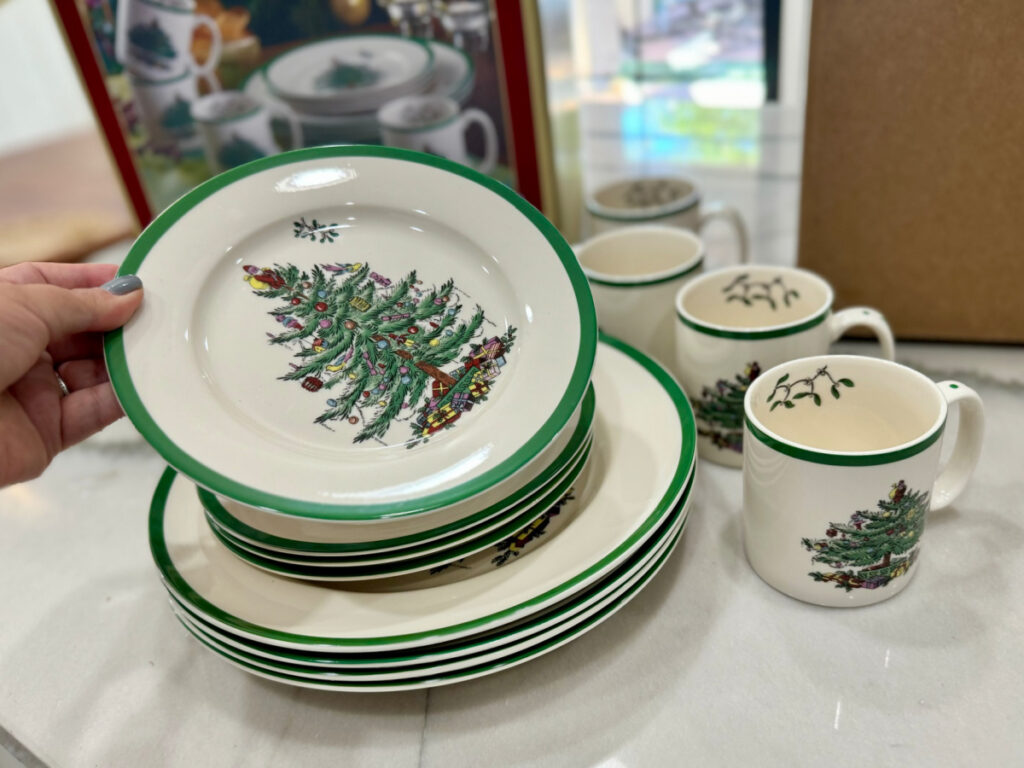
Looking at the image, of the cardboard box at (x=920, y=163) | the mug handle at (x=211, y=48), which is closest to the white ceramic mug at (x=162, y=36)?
the mug handle at (x=211, y=48)

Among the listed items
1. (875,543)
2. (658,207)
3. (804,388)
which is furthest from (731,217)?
(875,543)

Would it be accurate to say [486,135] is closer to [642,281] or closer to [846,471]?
[642,281]

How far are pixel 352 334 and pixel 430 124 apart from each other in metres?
0.36

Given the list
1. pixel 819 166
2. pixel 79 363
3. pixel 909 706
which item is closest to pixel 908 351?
pixel 819 166

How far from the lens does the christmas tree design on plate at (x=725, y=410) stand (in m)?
0.59

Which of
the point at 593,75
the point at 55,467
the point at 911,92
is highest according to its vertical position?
the point at 911,92

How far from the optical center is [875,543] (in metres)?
0.48

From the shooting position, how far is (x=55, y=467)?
755 millimetres

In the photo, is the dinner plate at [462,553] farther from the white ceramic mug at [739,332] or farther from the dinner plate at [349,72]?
the dinner plate at [349,72]

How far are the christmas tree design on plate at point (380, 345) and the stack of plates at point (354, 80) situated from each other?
1.08 ft

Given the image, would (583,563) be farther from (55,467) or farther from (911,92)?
(55,467)

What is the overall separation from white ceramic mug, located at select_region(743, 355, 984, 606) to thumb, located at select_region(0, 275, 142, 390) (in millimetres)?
375

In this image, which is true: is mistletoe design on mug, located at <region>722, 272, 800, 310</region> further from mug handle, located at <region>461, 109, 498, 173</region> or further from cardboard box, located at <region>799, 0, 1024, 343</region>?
mug handle, located at <region>461, 109, 498, 173</region>

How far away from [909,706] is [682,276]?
0.35 m
